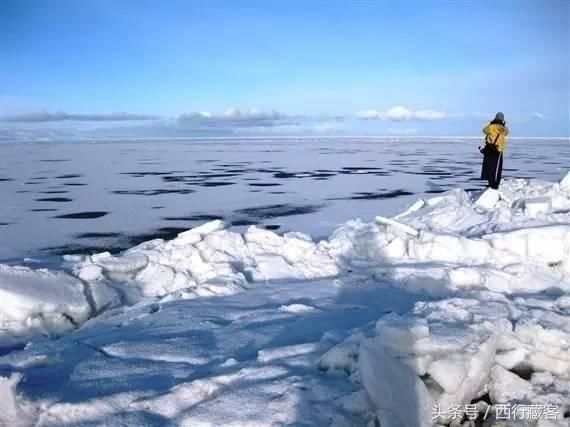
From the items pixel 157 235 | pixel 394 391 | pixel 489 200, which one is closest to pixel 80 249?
pixel 157 235

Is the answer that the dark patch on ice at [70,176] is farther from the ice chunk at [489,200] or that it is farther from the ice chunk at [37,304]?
the ice chunk at [489,200]

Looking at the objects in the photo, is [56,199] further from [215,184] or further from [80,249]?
[80,249]

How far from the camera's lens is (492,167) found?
9266 mm

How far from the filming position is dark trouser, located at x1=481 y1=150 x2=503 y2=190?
30.1 feet

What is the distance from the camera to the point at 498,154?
9.12 meters

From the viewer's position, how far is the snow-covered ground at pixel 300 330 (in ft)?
8.40

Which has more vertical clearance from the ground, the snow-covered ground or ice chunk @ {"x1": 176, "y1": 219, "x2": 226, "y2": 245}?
ice chunk @ {"x1": 176, "y1": 219, "x2": 226, "y2": 245}

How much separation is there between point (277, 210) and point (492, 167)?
14.5ft

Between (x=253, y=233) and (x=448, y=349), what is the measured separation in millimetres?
3532

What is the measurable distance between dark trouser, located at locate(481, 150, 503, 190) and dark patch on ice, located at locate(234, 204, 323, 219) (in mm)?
3483

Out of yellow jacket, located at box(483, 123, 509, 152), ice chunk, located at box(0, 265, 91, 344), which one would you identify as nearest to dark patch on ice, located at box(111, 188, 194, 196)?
yellow jacket, located at box(483, 123, 509, 152)

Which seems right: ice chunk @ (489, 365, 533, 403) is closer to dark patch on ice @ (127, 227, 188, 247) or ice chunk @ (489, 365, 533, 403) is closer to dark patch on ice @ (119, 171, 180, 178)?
dark patch on ice @ (127, 227, 188, 247)

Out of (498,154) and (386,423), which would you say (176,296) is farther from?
(498,154)

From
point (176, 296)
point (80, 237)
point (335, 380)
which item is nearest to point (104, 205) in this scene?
point (80, 237)
